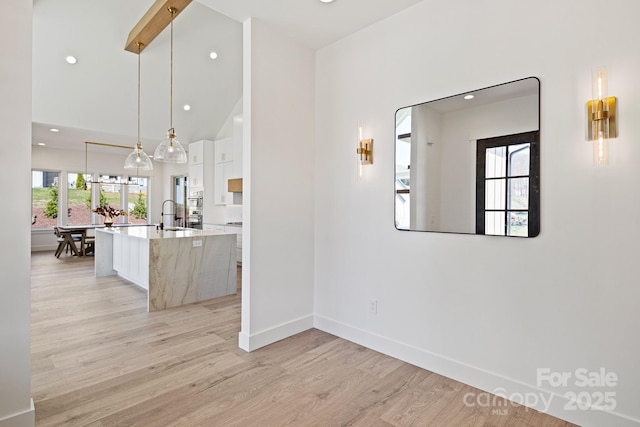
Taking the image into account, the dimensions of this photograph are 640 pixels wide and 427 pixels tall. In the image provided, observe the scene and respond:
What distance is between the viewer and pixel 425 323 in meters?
2.52

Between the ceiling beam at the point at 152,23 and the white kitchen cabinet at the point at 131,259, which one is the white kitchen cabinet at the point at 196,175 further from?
the ceiling beam at the point at 152,23

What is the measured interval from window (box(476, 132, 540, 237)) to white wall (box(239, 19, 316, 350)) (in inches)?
62.0

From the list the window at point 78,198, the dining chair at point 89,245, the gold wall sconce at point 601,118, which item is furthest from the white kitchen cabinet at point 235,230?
the gold wall sconce at point 601,118

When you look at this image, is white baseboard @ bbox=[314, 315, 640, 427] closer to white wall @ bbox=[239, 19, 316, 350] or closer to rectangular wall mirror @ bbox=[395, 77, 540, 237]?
white wall @ bbox=[239, 19, 316, 350]

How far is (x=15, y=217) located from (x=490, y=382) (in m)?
2.88

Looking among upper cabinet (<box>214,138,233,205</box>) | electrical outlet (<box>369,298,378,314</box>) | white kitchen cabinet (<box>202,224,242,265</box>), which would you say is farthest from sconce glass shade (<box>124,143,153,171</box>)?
electrical outlet (<box>369,298,378,314</box>)

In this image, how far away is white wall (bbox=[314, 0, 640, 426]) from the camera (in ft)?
5.79

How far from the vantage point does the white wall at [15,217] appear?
1.67m

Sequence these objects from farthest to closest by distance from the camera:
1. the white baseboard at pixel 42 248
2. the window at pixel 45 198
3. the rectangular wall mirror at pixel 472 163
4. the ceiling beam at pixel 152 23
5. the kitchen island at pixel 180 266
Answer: the window at pixel 45 198, the white baseboard at pixel 42 248, the kitchen island at pixel 180 266, the ceiling beam at pixel 152 23, the rectangular wall mirror at pixel 472 163

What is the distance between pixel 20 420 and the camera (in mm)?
1710

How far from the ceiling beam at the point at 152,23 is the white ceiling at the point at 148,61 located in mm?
163

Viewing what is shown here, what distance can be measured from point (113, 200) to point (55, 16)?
6.23 m

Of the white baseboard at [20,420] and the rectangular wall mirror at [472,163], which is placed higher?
the rectangular wall mirror at [472,163]

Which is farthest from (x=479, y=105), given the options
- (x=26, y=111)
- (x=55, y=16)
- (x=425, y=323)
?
(x=55, y=16)
